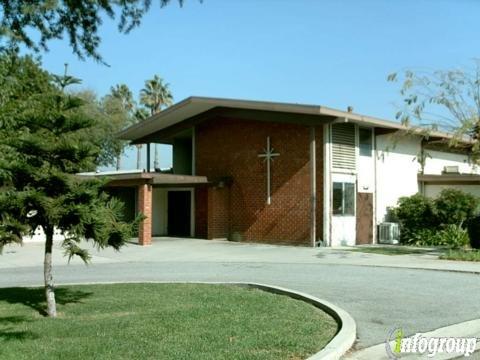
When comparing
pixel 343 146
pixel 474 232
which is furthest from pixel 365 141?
pixel 474 232

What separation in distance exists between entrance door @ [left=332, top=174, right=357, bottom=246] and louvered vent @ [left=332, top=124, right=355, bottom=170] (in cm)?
46

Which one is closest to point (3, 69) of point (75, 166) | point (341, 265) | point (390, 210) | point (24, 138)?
point (24, 138)

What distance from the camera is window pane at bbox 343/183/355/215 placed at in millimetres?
23266

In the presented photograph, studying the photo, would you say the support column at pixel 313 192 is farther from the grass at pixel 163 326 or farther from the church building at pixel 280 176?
the grass at pixel 163 326

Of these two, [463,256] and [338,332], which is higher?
[463,256]

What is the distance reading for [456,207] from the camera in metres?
23.5

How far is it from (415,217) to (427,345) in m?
17.9

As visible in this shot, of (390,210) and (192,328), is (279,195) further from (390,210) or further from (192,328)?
(192,328)

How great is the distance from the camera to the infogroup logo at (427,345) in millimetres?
6664

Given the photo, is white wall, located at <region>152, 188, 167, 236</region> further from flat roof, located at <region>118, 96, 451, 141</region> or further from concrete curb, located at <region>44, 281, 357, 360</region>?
concrete curb, located at <region>44, 281, 357, 360</region>

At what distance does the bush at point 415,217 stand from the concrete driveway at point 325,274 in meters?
5.00

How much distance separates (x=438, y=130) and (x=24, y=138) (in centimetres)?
1632

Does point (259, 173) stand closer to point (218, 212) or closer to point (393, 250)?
point (218, 212)

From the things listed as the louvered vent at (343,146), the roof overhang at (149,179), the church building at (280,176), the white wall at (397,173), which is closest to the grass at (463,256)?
the church building at (280,176)
